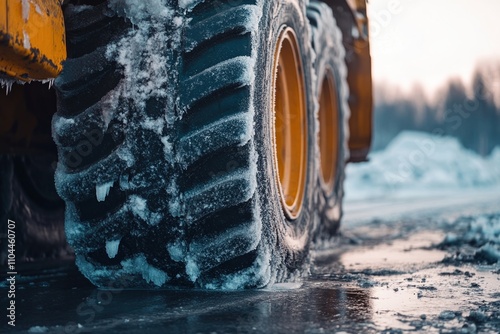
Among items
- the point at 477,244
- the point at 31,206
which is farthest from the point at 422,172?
the point at 31,206

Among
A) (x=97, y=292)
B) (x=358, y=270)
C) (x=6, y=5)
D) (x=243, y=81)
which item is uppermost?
(x=6, y=5)

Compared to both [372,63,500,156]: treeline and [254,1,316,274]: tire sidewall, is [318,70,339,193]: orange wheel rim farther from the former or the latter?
[372,63,500,156]: treeline

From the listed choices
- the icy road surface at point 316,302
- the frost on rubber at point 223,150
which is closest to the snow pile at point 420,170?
the icy road surface at point 316,302

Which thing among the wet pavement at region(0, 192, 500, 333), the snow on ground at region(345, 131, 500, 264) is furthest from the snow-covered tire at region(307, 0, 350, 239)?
the snow on ground at region(345, 131, 500, 264)

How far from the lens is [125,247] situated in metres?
2.45

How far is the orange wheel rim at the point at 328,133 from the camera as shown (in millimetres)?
4977

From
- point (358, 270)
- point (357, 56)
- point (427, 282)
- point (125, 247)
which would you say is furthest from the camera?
point (357, 56)

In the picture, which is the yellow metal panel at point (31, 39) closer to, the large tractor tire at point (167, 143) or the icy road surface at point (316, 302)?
the large tractor tire at point (167, 143)

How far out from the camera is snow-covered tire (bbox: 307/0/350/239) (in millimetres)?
4660

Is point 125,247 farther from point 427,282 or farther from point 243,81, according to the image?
point 427,282

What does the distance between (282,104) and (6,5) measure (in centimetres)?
173

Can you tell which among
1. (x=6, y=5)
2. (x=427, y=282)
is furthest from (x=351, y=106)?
(x=6, y=5)

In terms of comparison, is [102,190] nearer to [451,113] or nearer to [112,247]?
[112,247]

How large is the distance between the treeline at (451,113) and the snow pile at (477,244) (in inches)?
1263
